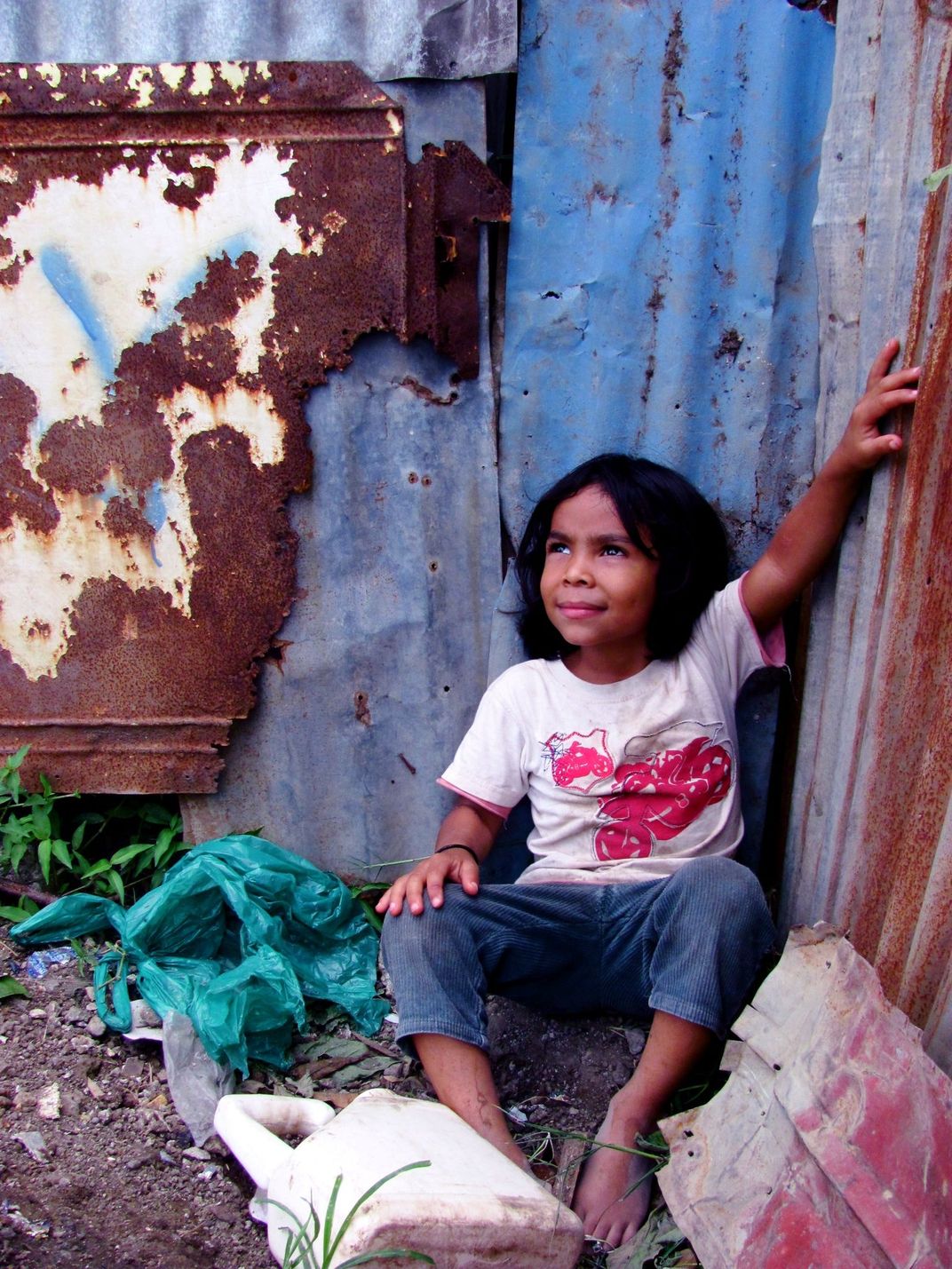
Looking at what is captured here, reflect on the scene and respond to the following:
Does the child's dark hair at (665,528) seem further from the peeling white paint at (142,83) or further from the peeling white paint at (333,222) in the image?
the peeling white paint at (142,83)

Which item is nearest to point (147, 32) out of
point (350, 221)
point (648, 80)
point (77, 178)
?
point (77, 178)

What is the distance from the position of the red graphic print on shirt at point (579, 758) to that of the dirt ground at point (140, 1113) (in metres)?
0.54

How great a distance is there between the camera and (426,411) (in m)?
2.46

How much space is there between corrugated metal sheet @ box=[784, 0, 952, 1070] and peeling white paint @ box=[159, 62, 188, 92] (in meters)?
1.32

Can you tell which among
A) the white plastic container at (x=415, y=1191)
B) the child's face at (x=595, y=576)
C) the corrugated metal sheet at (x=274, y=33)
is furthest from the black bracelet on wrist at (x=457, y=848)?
the corrugated metal sheet at (x=274, y=33)

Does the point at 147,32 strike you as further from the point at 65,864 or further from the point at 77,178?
the point at 65,864

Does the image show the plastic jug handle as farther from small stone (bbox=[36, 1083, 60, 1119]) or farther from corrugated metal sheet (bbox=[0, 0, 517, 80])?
corrugated metal sheet (bbox=[0, 0, 517, 80])

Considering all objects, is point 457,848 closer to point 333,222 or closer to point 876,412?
point 876,412

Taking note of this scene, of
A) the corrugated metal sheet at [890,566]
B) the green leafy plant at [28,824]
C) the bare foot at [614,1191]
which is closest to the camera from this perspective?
the corrugated metal sheet at [890,566]

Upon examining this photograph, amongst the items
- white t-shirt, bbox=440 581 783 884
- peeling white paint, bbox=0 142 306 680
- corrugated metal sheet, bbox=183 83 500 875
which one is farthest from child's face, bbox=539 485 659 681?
peeling white paint, bbox=0 142 306 680

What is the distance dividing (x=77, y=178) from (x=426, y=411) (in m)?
0.90

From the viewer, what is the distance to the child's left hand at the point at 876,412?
1.81 m

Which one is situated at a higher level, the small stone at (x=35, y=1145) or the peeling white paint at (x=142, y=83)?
the peeling white paint at (x=142, y=83)

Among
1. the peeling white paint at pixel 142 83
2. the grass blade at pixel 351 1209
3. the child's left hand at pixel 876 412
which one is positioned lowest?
the grass blade at pixel 351 1209
